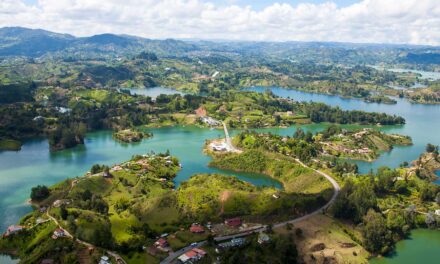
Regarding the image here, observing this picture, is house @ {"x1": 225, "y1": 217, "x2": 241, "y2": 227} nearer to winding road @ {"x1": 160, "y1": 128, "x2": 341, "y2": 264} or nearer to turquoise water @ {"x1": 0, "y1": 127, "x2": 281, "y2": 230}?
winding road @ {"x1": 160, "y1": 128, "x2": 341, "y2": 264}

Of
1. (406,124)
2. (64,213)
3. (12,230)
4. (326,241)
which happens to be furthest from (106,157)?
(406,124)

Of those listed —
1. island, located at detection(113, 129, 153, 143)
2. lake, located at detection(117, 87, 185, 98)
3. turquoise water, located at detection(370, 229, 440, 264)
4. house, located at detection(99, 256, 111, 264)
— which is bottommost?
lake, located at detection(117, 87, 185, 98)

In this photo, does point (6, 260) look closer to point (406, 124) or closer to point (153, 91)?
point (406, 124)

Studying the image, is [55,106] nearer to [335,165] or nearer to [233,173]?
[233,173]

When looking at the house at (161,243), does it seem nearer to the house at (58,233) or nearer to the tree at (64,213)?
the house at (58,233)

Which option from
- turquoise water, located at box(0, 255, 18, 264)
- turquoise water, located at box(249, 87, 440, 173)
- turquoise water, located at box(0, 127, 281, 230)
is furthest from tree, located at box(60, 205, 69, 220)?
turquoise water, located at box(249, 87, 440, 173)

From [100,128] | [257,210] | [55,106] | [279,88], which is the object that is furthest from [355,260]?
[279,88]

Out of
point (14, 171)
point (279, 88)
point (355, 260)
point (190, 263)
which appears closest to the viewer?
point (190, 263)

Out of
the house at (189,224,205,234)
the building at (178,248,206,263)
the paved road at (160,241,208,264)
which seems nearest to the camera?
the building at (178,248,206,263)
